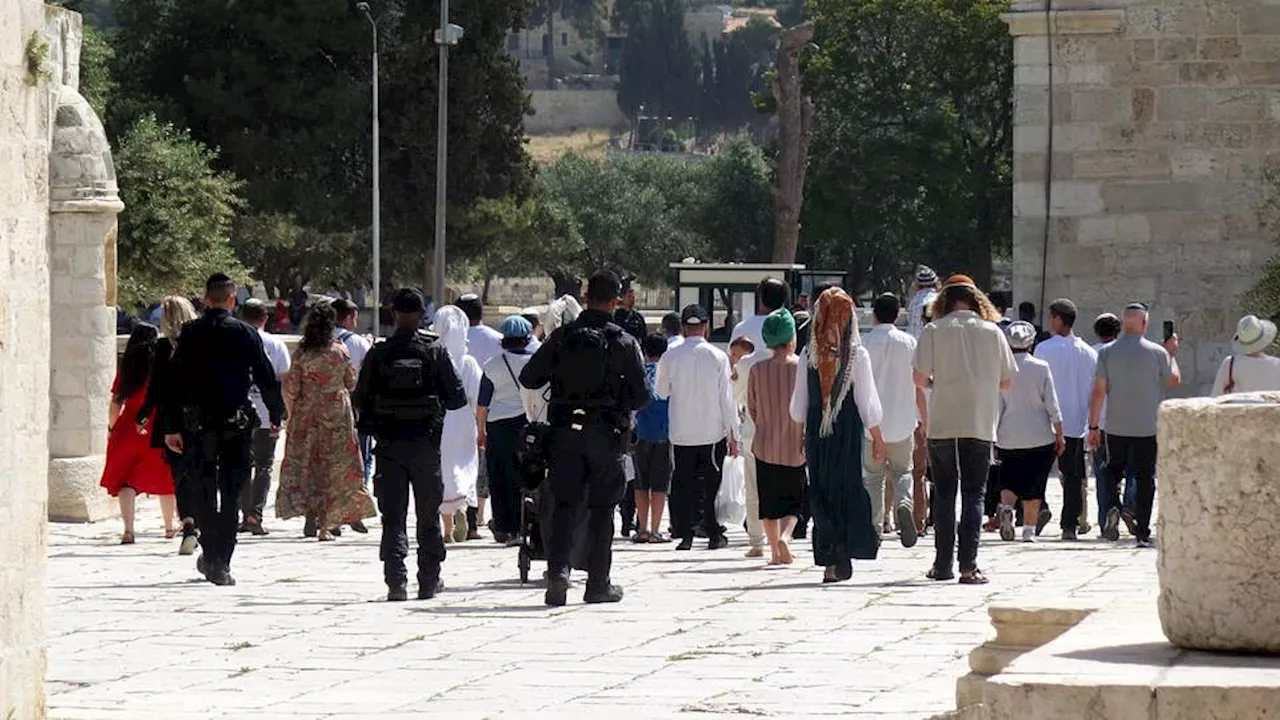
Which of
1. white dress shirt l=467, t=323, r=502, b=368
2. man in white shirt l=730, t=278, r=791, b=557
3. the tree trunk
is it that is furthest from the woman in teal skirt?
the tree trunk

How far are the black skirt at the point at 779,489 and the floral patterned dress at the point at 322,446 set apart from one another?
263cm

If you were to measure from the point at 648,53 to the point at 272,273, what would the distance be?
4472 inches

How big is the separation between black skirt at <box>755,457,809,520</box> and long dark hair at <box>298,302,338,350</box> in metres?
2.80

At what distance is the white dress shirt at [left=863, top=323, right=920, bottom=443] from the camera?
1464cm

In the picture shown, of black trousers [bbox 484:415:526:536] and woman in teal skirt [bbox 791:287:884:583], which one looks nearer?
woman in teal skirt [bbox 791:287:884:583]

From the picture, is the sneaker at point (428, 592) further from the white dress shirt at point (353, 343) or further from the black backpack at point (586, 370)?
the white dress shirt at point (353, 343)

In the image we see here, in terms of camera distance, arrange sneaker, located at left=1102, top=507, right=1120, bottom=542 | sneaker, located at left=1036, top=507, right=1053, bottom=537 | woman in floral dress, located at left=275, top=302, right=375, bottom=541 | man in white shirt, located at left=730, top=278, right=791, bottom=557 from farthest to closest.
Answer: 1. sneaker, located at left=1036, top=507, right=1053, bottom=537
2. sneaker, located at left=1102, top=507, right=1120, bottom=542
3. woman in floral dress, located at left=275, top=302, right=375, bottom=541
4. man in white shirt, located at left=730, top=278, right=791, bottom=557

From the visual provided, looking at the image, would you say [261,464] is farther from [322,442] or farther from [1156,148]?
[1156,148]

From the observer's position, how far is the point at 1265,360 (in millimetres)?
14898

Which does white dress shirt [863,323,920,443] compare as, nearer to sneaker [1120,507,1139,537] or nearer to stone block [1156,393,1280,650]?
sneaker [1120,507,1139,537]

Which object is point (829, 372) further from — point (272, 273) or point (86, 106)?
point (272, 273)

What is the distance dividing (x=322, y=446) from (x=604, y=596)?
11.7ft

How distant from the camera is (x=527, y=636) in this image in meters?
10.8

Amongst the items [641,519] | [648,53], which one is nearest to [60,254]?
[641,519]
